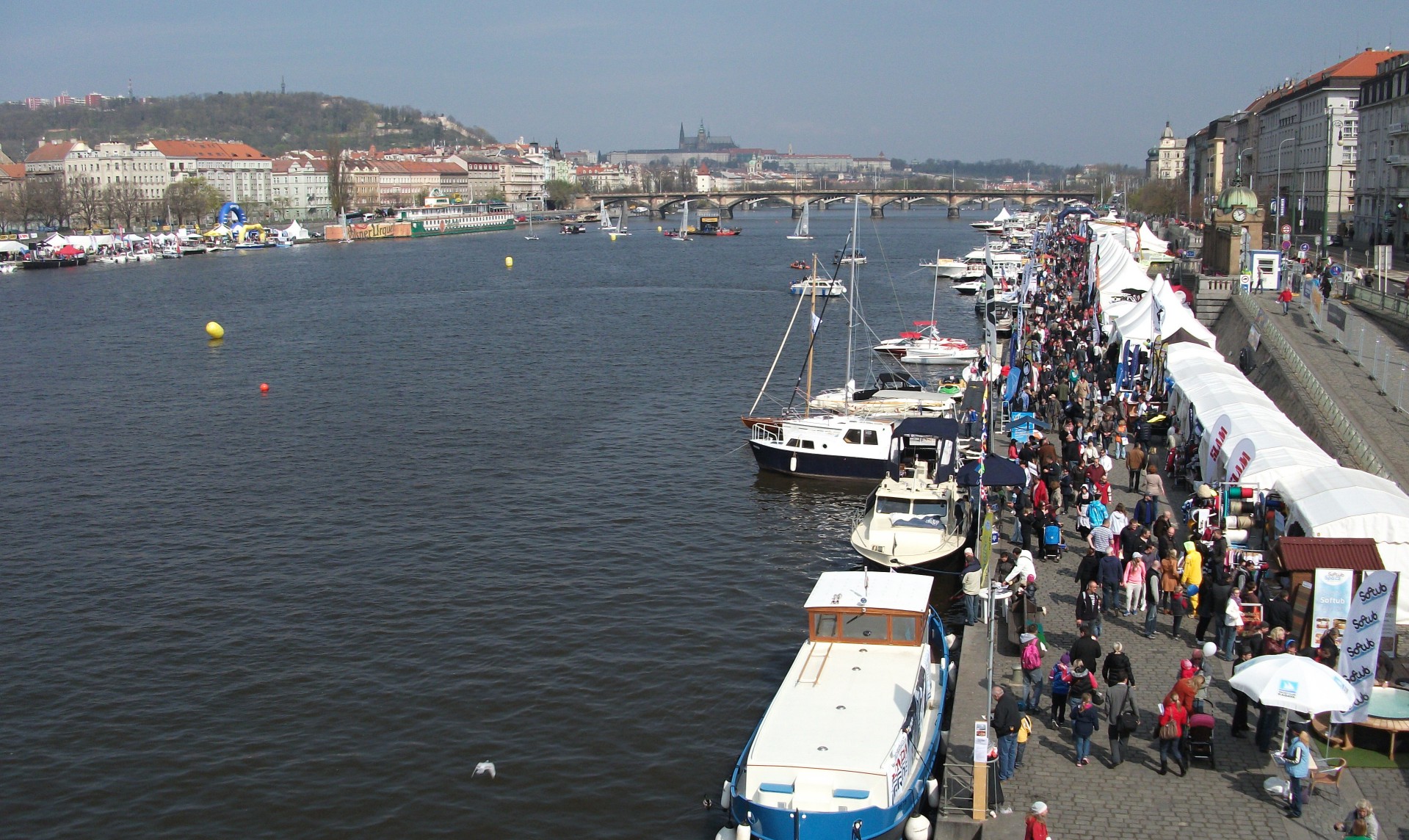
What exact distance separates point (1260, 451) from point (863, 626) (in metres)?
8.42

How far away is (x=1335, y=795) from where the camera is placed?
12727 mm

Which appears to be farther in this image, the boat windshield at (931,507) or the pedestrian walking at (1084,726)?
the boat windshield at (931,507)

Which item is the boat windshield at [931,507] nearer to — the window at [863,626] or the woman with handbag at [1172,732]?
the window at [863,626]

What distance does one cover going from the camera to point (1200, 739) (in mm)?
13453

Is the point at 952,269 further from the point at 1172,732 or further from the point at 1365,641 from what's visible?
the point at 1172,732

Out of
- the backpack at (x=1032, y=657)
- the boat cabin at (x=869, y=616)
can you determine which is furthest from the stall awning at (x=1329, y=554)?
the boat cabin at (x=869, y=616)

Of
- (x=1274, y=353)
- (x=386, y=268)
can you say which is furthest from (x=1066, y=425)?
(x=386, y=268)

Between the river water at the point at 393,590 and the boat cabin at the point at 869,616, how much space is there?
2.83 metres

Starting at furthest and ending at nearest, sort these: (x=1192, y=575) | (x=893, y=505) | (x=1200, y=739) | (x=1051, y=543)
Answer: (x=893, y=505)
(x=1051, y=543)
(x=1192, y=575)
(x=1200, y=739)

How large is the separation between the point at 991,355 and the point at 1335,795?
28.7 meters

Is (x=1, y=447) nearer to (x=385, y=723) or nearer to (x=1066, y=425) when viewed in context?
(x=385, y=723)

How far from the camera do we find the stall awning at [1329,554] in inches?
587

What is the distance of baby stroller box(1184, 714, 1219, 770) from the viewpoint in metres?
13.4

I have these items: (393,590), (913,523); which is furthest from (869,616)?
(393,590)
